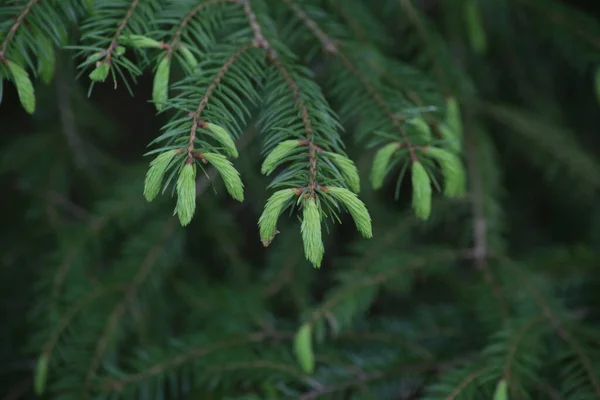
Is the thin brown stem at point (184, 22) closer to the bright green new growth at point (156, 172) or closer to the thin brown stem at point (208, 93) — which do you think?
the thin brown stem at point (208, 93)

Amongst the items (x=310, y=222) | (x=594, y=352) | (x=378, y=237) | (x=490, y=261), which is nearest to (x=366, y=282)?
(x=378, y=237)

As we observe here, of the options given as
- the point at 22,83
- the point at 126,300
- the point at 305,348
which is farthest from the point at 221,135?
the point at 126,300

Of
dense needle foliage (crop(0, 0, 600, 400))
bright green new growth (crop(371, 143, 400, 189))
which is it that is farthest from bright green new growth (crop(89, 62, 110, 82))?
bright green new growth (crop(371, 143, 400, 189))

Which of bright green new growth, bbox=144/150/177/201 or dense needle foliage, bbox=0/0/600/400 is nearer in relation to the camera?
bright green new growth, bbox=144/150/177/201

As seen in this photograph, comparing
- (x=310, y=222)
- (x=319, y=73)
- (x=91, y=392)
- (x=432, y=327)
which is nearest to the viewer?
(x=310, y=222)

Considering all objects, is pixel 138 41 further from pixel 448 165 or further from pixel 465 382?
pixel 465 382

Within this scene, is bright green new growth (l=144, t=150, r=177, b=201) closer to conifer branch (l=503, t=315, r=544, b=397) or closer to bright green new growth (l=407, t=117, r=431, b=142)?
bright green new growth (l=407, t=117, r=431, b=142)

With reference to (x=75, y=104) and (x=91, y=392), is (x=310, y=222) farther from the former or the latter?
(x=75, y=104)

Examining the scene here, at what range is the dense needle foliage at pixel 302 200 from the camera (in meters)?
0.73

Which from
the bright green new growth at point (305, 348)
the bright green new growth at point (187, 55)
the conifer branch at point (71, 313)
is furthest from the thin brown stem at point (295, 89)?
the conifer branch at point (71, 313)

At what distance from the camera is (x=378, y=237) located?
1302 millimetres

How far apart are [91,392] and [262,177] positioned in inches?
26.5

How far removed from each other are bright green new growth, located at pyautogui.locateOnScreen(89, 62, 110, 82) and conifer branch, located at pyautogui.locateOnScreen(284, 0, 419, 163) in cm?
40

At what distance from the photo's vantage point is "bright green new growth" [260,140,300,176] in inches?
25.8
